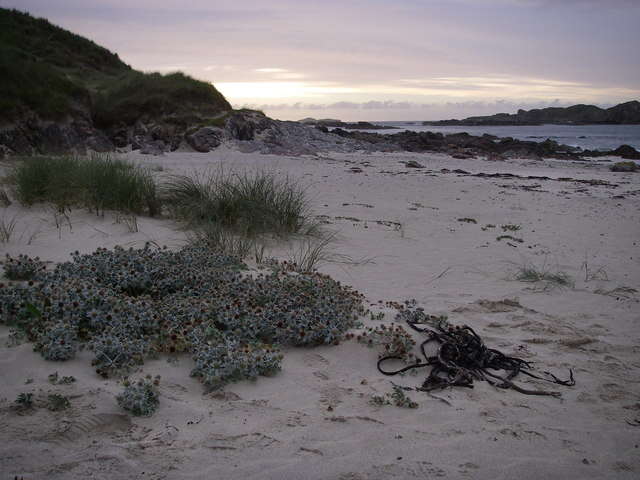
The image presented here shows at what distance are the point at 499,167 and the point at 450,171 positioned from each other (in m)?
3.91

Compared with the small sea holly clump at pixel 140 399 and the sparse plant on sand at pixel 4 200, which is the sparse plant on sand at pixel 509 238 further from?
the sparse plant on sand at pixel 4 200

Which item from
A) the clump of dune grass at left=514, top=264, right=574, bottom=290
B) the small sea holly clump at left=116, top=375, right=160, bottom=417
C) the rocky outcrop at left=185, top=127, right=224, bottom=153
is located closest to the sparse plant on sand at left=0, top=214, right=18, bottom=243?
the small sea holly clump at left=116, top=375, right=160, bottom=417

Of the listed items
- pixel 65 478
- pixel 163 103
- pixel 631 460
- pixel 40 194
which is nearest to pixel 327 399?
pixel 65 478

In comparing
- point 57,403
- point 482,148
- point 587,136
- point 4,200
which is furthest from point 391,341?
point 587,136

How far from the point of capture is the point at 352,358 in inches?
135

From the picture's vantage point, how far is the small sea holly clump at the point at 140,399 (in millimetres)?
2566

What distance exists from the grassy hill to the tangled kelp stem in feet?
44.2

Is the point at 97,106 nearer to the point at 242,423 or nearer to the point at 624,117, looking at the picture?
the point at 242,423

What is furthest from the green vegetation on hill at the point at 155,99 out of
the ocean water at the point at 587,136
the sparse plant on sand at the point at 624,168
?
the ocean water at the point at 587,136

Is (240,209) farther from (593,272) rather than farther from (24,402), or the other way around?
(593,272)

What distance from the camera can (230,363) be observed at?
9.74ft

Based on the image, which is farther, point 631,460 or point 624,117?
point 624,117

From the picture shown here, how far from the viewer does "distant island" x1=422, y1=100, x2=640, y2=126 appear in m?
68.4

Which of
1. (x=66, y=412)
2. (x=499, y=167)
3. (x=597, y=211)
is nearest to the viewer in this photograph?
(x=66, y=412)
